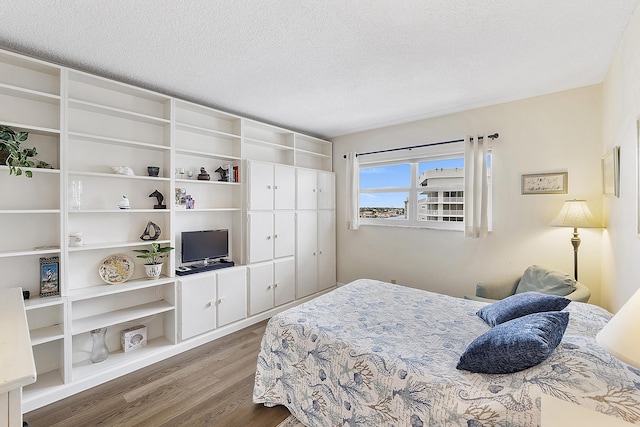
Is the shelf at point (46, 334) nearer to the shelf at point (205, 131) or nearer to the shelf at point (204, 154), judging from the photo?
the shelf at point (204, 154)

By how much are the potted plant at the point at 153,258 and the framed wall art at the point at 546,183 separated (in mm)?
3700

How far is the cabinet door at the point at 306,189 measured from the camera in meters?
4.09

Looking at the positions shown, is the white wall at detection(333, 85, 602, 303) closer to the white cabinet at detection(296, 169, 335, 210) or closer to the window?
the window

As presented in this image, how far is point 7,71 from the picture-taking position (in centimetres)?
216

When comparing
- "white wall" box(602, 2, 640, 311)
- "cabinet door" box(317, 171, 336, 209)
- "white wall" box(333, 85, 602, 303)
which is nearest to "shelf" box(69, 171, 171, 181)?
"cabinet door" box(317, 171, 336, 209)

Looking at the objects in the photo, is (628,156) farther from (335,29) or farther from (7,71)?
(7,71)

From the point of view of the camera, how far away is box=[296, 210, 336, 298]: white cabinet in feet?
13.5

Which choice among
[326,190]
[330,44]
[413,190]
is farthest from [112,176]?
[413,190]

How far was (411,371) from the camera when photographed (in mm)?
1458

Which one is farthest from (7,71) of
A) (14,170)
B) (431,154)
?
(431,154)

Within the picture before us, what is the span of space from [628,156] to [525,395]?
5.44ft

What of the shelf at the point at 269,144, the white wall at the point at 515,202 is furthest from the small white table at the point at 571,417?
the shelf at the point at 269,144

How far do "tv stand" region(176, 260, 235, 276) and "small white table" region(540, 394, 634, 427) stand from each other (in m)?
2.86

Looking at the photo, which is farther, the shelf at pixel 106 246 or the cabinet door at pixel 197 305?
the cabinet door at pixel 197 305
